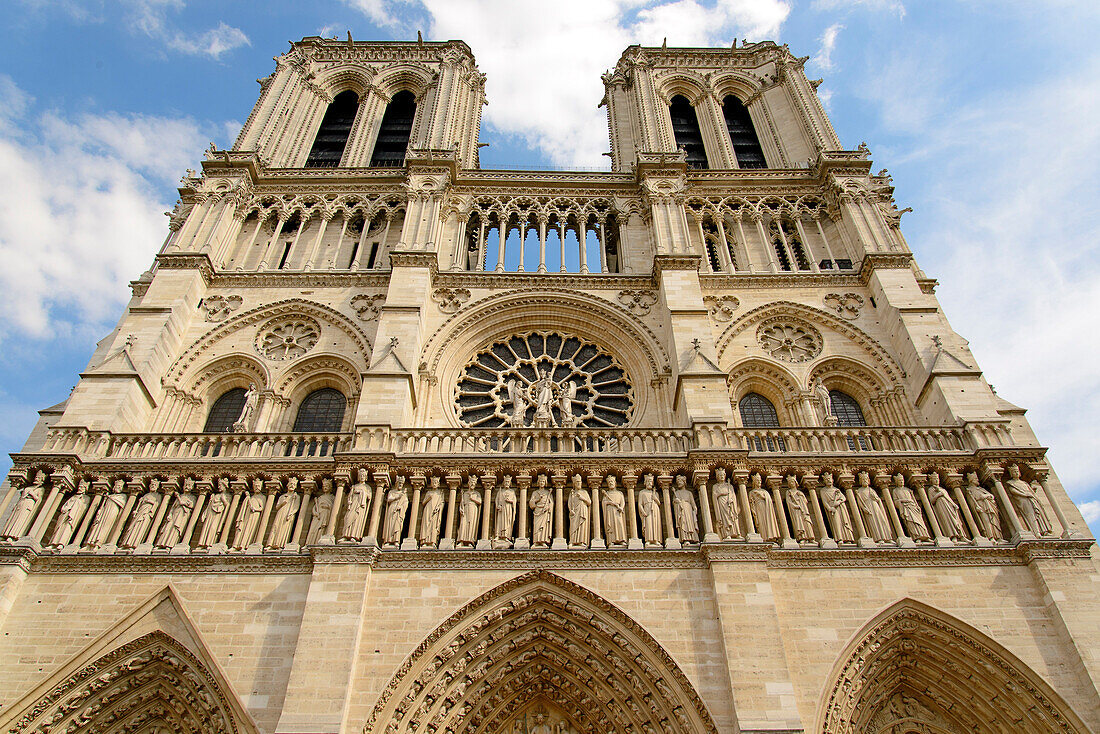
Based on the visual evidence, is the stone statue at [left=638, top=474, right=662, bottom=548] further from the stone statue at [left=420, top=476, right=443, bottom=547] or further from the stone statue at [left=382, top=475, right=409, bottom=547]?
the stone statue at [left=382, top=475, right=409, bottom=547]

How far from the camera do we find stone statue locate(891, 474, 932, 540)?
11.1m

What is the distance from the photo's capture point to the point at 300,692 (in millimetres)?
9203

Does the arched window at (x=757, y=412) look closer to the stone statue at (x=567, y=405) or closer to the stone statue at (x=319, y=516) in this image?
the stone statue at (x=567, y=405)

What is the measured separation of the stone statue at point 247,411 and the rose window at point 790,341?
32.0 feet

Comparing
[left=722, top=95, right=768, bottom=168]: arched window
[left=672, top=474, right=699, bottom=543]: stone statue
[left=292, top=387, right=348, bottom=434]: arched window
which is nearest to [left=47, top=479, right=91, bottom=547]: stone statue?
[left=292, top=387, right=348, bottom=434]: arched window

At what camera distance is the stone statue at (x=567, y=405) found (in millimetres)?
13438

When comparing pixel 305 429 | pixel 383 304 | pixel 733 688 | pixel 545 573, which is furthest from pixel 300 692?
pixel 383 304

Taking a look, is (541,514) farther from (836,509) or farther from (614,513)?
(836,509)

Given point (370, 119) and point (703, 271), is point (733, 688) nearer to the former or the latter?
point (703, 271)

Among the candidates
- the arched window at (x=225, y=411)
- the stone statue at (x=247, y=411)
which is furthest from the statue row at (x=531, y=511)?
the arched window at (x=225, y=411)

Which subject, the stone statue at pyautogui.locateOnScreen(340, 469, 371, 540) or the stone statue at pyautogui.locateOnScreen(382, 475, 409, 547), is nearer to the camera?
the stone statue at pyautogui.locateOnScreen(340, 469, 371, 540)

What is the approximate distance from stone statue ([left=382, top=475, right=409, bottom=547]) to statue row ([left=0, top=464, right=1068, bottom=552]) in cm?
2

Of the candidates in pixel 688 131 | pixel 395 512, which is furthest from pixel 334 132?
pixel 395 512

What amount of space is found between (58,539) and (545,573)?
22.4 ft
